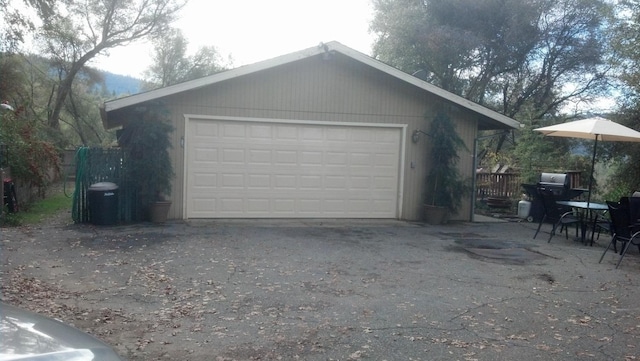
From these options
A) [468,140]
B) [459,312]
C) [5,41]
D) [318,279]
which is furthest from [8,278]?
[5,41]

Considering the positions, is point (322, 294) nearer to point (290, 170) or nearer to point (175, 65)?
point (290, 170)

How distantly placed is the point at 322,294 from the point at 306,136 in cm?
666

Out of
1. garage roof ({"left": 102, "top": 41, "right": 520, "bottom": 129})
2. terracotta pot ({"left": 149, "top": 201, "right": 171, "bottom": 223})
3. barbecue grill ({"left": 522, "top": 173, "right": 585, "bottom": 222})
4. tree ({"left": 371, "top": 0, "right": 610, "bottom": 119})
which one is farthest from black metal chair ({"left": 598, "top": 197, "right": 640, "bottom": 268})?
tree ({"left": 371, "top": 0, "right": 610, "bottom": 119})

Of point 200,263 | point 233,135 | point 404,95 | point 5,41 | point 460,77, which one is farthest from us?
point 460,77

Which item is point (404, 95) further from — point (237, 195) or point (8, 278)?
point (8, 278)

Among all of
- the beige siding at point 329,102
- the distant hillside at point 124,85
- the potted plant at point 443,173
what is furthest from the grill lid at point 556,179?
the distant hillside at point 124,85

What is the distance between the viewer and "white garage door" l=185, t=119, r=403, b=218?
11.9m

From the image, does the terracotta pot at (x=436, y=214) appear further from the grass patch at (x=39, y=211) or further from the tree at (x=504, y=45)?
the tree at (x=504, y=45)

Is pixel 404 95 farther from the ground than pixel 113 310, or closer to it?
farther from the ground

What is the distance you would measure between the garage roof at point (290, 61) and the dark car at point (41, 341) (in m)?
8.74

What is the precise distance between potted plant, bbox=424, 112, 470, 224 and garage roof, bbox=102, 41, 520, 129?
68 cm

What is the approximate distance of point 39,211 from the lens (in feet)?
42.2

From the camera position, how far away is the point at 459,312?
5.69 metres

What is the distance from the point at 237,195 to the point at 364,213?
302cm
